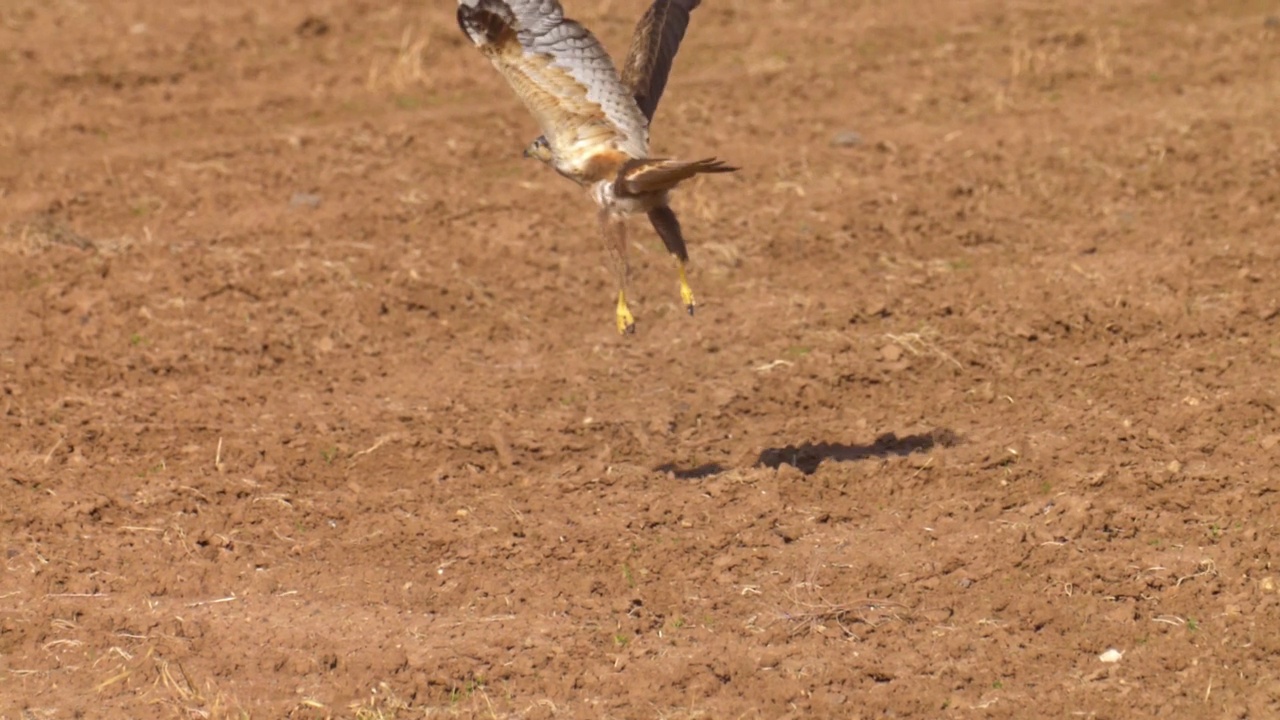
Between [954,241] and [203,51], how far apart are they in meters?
6.86

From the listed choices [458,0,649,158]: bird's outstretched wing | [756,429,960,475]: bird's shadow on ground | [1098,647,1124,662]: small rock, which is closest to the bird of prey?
[458,0,649,158]: bird's outstretched wing

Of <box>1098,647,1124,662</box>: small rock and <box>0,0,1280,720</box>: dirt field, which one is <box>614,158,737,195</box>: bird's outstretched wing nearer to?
<box>0,0,1280,720</box>: dirt field

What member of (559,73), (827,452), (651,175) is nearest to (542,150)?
(559,73)

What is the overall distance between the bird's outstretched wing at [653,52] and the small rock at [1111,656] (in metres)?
3.04

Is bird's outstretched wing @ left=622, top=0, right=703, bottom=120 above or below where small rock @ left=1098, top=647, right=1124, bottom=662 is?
above

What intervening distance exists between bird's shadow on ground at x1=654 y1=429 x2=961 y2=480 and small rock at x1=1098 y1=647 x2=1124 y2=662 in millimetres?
1695

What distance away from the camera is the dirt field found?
20.1 ft

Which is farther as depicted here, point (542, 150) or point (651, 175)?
point (542, 150)

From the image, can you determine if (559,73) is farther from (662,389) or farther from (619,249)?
(662,389)

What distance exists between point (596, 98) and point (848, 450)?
2012mm

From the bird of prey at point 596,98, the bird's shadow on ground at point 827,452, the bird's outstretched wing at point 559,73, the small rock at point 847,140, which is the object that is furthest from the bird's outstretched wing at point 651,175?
the small rock at point 847,140

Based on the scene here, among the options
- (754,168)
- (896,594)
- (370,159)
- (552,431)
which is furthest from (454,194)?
(896,594)

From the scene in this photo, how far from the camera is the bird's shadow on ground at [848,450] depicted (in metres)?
7.50

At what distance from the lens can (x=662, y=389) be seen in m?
8.41
